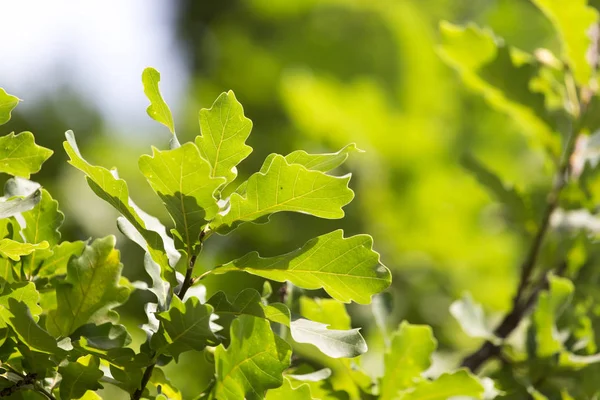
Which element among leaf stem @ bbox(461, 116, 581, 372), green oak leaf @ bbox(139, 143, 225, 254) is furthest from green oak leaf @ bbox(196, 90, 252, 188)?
leaf stem @ bbox(461, 116, 581, 372)

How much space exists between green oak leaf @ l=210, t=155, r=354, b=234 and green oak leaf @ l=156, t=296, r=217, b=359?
0.11 meters

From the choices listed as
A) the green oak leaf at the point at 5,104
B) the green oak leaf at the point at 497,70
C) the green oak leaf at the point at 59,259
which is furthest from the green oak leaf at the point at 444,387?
the green oak leaf at the point at 497,70

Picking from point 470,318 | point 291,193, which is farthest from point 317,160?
point 470,318

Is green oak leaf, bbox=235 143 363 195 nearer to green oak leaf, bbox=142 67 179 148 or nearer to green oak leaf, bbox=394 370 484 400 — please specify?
green oak leaf, bbox=142 67 179 148

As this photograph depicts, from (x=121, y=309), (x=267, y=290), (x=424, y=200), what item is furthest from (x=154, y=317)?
(x=424, y=200)

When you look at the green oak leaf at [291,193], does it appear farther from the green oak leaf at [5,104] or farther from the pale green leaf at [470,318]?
the pale green leaf at [470,318]

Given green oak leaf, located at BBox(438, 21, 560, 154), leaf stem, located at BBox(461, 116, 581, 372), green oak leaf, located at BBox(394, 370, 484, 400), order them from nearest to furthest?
green oak leaf, located at BBox(394, 370, 484, 400), leaf stem, located at BBox(461, 116, 581, 372), green oak leaf, located at BBox(438, 21, 560, 154)

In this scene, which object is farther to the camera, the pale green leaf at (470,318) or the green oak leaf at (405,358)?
the pale green leaf at (470,318)

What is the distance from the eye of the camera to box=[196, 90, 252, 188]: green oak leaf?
777 millimetres

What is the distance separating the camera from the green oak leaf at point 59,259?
871mm

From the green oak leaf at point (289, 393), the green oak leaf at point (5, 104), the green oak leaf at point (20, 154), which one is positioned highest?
the green oak leaf at point (5, 104)

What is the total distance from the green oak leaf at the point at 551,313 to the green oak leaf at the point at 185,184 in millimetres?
657

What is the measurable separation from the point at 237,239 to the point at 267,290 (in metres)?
3.10

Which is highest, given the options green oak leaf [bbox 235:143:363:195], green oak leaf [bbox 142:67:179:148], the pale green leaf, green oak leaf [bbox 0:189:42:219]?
green oak leaf [bbox 142:67:179:148]
